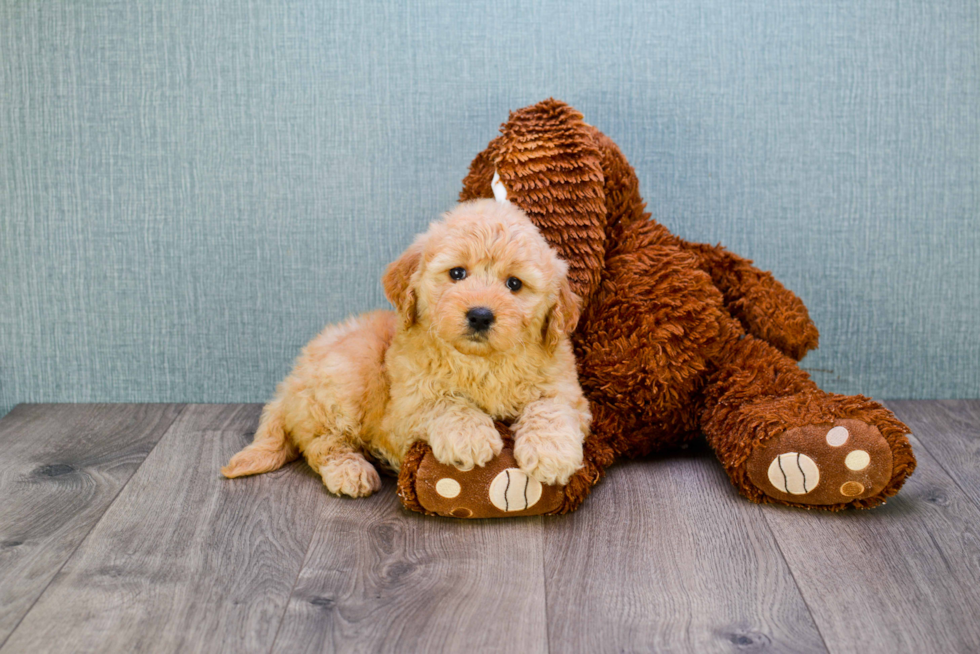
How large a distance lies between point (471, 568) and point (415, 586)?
115 mm

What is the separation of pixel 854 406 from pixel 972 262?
0.98 meters

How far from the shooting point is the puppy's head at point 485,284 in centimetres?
161

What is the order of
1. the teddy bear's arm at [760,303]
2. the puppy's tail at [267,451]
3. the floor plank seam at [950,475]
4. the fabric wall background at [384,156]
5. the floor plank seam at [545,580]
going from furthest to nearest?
the fabric wall background at [384,156]
the teddy bear's arm at [760,303]
the puppy's tail at [267,451]
the floor plank seam at [950,475]
the floor plank seam at [545,580]

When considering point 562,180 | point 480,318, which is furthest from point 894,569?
point 562,180

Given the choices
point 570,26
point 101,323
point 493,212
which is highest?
point 570,26

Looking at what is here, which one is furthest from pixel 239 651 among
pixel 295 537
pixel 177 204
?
pixel 177 204

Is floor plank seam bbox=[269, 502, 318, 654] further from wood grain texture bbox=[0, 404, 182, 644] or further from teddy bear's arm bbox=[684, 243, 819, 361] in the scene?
teddy bear's arm bbox=[684, 243, 819, 361]

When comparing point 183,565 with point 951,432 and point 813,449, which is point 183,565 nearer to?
point 813,449

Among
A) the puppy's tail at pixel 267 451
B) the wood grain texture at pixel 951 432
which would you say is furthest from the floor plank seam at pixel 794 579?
the puppy's tail at pixel 267 451

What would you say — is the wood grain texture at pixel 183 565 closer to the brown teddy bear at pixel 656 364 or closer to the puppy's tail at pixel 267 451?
the puppy's tail at pixel 267 451

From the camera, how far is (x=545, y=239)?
75.3 inches

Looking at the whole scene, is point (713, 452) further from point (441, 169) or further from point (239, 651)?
point (239, 651)

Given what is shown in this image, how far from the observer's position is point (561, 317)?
1.74m

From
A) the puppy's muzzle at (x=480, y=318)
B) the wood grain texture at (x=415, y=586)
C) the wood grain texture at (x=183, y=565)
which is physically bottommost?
the wood grain texture at (x=183, y=565)
